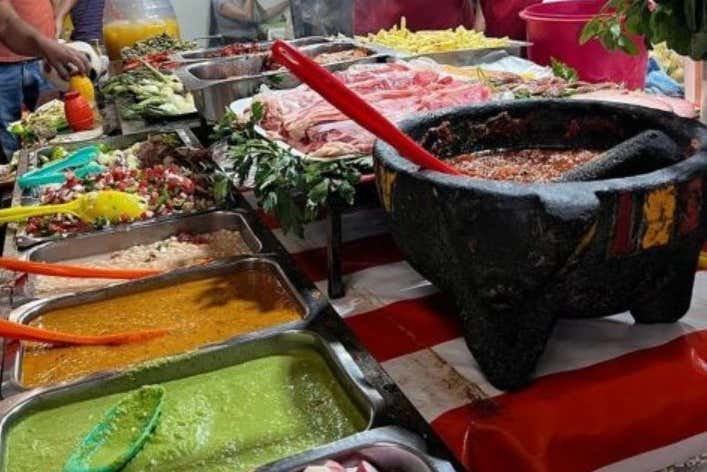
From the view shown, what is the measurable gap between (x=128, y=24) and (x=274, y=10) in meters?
1.47

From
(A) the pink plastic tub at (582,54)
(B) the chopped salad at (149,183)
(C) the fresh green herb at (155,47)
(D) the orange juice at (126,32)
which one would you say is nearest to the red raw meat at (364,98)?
(B) the chopped salad at (149,183)

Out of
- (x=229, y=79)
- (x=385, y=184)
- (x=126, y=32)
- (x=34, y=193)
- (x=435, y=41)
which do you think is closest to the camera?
(x=385, y=184)

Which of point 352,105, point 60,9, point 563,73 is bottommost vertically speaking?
point 563,73

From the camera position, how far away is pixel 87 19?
581cm

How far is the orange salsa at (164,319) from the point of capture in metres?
1.29

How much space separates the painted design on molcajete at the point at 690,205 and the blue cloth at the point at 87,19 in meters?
5.60

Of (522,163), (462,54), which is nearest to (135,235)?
(522,163)

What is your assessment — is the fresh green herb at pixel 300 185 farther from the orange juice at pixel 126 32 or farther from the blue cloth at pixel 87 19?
the blue cloth at pixel 87 19

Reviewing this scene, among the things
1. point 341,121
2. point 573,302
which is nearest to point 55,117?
point 341,121

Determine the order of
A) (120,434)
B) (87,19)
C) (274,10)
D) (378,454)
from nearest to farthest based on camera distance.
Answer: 1. (378,454)
2. (120,434)
3. (274,10)
4. (87,19)

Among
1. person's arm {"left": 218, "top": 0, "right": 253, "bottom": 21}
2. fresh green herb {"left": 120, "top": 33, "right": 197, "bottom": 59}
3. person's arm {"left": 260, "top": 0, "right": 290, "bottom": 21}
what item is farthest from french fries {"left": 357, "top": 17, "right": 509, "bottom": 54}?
person's arm {"left": 218, "top": 0, "right": 253, "bottom": 21}

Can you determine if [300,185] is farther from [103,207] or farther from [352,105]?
[103,207]

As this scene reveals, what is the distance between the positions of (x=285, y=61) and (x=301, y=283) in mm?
488

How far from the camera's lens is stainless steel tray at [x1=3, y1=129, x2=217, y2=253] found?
5.83ft
